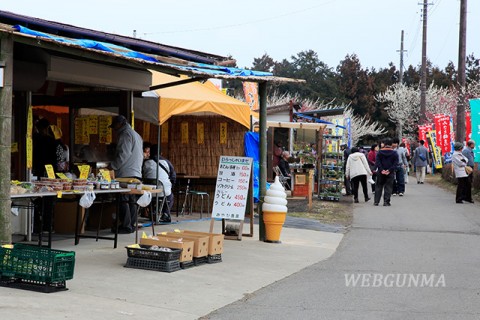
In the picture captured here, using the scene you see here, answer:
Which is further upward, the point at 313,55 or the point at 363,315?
the point at 313,55

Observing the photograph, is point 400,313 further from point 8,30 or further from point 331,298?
point 8,30

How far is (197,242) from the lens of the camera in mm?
10305

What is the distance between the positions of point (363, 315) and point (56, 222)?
728 centimetres

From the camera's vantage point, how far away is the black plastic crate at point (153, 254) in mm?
9734

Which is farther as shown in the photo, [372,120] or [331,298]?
[372,120]

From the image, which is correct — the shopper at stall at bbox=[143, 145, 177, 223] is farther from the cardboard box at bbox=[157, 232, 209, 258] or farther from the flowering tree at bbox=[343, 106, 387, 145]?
the flowering tree at bbox=[343, 106, 387, 145]

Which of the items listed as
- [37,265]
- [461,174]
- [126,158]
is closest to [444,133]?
[461,174]

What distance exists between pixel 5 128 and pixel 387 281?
5.22 meters

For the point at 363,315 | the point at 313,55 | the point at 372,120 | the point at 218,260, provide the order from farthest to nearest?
1. the point at 313,55
2. the point at 372,120
3. the point at 218,260
4. the point at 363,315

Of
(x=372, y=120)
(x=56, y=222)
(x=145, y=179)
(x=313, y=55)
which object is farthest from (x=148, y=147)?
(x=313, y=55)

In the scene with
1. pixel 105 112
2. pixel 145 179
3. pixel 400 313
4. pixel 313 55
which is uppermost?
pixel 313 55

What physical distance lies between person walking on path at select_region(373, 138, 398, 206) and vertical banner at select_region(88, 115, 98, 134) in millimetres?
9336

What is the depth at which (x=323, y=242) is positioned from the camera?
13.9 m

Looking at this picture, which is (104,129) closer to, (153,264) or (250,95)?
(153,264)
